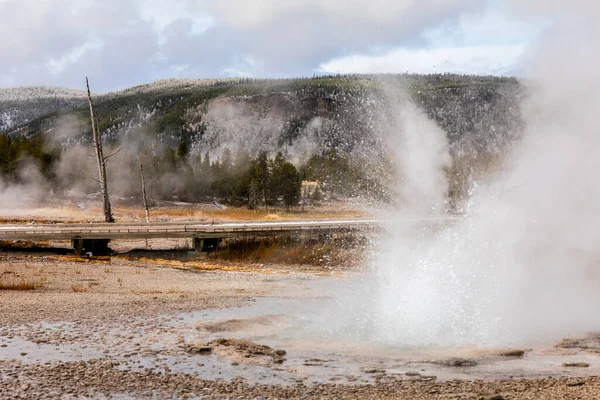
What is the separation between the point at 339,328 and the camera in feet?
55.6

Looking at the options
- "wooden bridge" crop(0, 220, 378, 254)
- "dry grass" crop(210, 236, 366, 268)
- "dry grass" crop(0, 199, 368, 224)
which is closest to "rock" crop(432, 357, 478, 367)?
"dry grass" crop(210, 236, 366, 268)

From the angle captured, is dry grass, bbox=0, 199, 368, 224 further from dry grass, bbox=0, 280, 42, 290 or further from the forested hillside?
dry grass, bbox=0, 280, 42, 290

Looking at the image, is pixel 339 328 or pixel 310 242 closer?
pixel 339 328

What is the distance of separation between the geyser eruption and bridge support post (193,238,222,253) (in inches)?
682

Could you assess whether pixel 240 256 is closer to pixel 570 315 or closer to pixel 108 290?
pixel 108 290

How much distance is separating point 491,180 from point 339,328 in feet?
16.8

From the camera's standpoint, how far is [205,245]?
121 ft

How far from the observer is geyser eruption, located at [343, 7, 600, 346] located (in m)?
14.2

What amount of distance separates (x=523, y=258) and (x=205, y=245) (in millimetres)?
22300

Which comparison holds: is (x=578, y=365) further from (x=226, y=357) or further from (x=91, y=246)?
(x=91, y=246)

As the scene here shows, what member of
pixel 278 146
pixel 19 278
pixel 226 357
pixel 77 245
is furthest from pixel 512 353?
pixel 278 146

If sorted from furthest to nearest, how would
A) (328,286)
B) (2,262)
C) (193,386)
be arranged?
(2,262) → (328,286) → (193,386)

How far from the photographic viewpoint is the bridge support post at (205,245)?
36.7m

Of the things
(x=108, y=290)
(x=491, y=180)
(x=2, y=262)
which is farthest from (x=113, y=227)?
(x=491, y=180)
